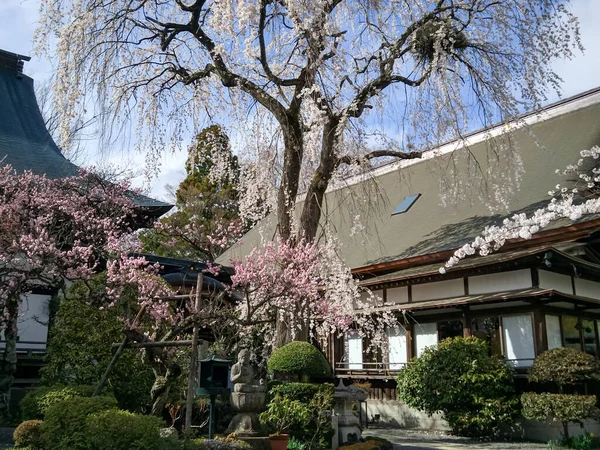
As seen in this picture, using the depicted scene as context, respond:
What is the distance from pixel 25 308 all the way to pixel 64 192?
3219 millimetres

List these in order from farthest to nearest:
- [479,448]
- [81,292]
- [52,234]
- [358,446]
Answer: [52,234], [81,292], [479,448], [358,446]

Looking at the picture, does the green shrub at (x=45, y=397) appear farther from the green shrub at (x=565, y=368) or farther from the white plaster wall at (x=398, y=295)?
the white plaster wall at (x=398, y=295)

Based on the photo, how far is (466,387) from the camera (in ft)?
33.0

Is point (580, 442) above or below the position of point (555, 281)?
below

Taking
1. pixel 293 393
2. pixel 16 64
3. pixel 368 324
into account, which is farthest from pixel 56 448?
pixel 16 64

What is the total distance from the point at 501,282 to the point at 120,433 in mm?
8417

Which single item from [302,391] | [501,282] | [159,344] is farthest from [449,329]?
[159,344]

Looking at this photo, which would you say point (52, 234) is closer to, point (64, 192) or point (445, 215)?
point (64, 192)

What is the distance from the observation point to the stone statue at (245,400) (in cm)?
749

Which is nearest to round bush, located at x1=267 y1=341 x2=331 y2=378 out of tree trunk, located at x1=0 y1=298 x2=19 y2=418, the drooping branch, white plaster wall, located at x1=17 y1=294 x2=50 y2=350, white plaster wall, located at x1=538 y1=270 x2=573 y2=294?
the drooping branch

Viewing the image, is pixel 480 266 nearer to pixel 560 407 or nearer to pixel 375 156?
pixel 560 407

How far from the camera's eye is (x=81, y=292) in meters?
9.48

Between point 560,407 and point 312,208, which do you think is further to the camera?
point 312,208

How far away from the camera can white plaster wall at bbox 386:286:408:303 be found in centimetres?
1326
